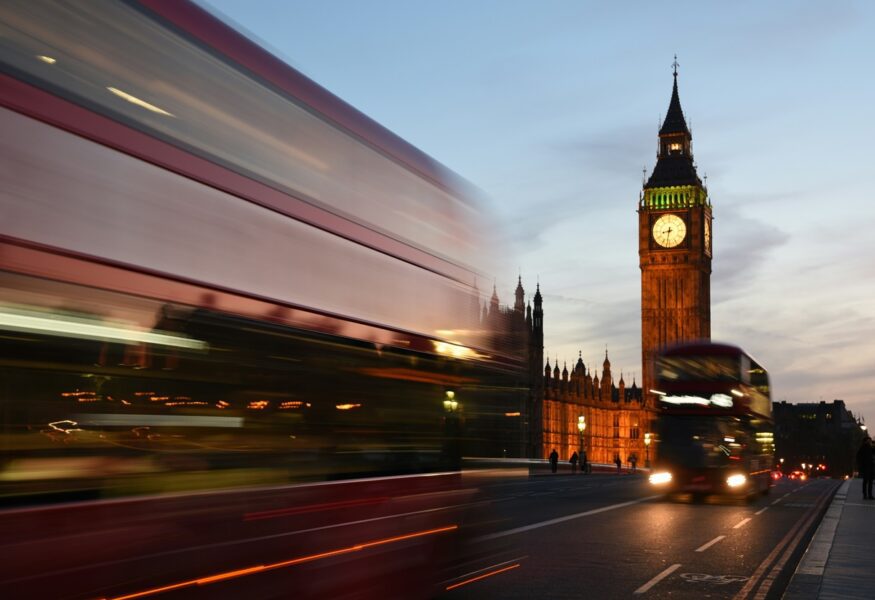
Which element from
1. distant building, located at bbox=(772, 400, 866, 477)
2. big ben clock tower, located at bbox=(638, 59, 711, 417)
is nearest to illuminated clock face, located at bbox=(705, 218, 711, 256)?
big ben clock tower, located at bbox=(638, 59, 711, 417)

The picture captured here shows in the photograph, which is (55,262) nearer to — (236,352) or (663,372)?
(236,352)

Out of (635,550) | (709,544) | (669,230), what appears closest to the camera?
(635,550)

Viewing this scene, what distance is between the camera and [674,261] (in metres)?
117

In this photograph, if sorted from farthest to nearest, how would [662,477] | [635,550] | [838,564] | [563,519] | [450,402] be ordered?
[662,477], [563,519], [635,550], [838,564], [450,402]

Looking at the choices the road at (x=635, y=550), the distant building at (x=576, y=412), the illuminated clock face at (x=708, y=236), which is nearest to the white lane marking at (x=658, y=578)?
the road at (x=635, y=550)

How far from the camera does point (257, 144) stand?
5.86 m

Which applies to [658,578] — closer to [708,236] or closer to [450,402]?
[450,402]

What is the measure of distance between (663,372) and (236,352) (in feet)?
73.8

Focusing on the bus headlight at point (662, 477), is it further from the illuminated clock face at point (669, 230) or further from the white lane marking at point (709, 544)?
the illuminated clock face at point (669, 230)

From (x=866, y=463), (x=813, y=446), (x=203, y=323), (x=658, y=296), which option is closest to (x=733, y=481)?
(x=866, y=463)

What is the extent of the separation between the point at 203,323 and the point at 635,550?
10124 millimetres

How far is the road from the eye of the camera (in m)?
10.4

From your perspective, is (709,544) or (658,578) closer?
(658,578)

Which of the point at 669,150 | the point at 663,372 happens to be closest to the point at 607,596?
the point at 663,372
